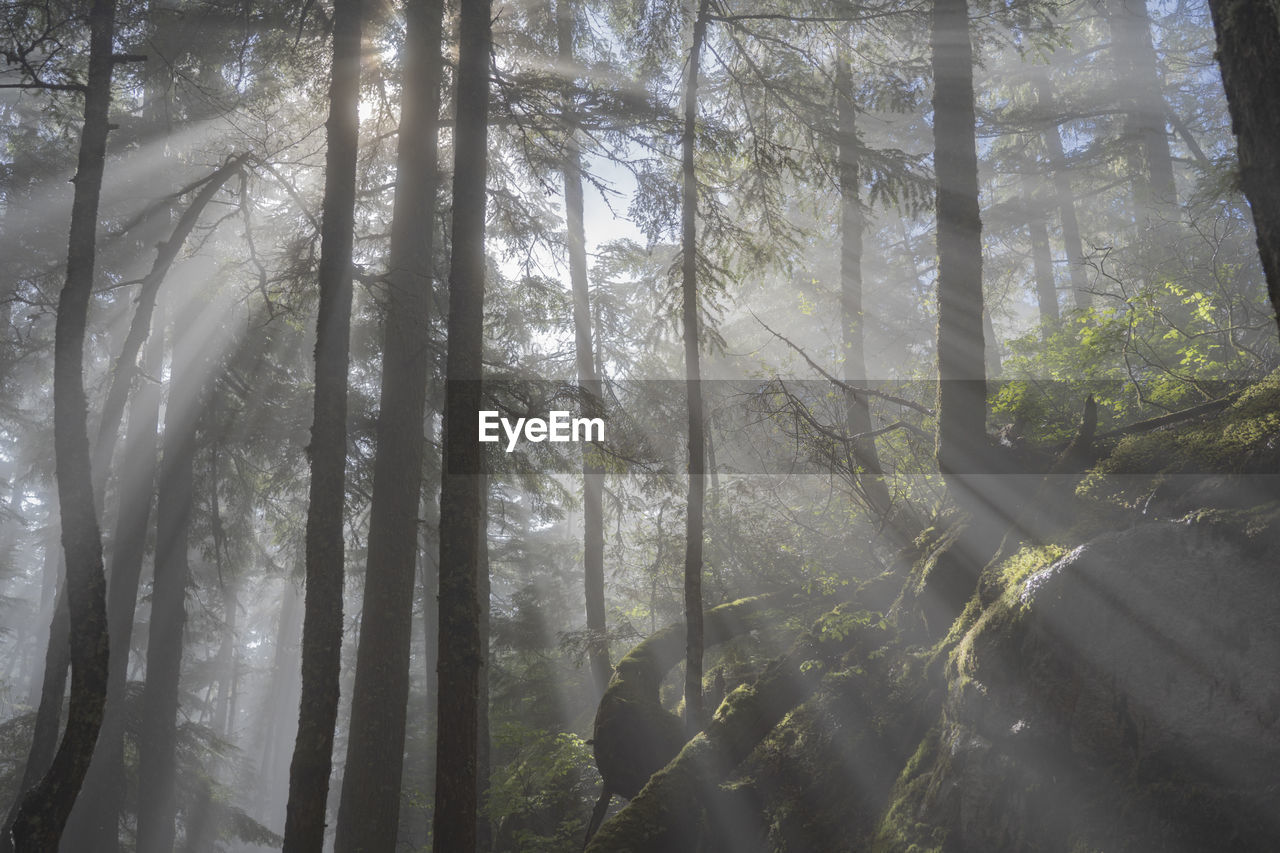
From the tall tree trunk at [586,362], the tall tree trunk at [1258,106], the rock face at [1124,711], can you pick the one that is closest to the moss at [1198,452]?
the rock face at [1124,711]

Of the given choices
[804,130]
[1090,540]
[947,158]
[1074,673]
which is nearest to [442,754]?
[1074,673]

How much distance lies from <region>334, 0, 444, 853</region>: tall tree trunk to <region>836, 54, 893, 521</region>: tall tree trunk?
17.1 feet

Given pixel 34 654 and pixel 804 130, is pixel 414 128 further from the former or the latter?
pixel 34 654

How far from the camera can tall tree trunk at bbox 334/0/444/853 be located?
25.0ft

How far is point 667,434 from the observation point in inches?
602

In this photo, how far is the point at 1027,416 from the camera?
7.57 metres

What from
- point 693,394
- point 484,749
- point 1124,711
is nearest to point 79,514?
point 693,394

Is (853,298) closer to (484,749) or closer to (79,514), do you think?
(484,749)

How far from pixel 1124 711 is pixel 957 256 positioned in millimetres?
4964

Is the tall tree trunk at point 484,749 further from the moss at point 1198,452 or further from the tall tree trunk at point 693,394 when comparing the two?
the moss at point 1198,452

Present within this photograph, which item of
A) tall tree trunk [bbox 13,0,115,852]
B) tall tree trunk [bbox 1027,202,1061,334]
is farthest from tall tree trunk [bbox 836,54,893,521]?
tall tree trunk [bbox 1027,202,1061,334]

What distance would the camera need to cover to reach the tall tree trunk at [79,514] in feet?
18.6

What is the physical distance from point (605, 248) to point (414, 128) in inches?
324

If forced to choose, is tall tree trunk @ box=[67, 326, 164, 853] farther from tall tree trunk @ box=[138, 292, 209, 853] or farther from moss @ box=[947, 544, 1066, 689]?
moss @ box=[947, 544, 1066, 689]
